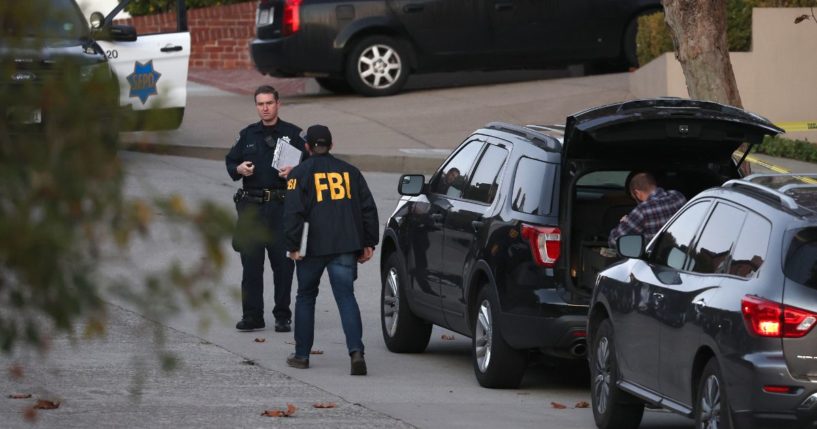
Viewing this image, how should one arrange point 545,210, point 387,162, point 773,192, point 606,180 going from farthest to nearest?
point 387,162 < point 606,180 < point 545,210 < point 773,192

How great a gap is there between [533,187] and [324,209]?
5.16 feet

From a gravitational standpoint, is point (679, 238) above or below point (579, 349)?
above

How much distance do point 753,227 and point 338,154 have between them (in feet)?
44.2

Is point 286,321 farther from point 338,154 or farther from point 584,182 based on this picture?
point 338,154

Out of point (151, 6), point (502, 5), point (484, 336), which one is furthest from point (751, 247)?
point (151, 6)

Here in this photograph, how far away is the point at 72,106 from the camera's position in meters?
3.31

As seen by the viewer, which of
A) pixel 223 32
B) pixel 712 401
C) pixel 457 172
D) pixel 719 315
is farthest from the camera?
pixel 223 32

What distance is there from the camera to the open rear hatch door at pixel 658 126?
31.2 ft

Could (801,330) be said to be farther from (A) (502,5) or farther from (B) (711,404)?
(A) (502,5)

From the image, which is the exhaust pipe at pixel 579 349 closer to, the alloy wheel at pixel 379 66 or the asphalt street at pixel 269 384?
→ the asphalt street at pixel 269 384

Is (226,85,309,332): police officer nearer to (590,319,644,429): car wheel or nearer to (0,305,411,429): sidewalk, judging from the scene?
(0,305,411,429): sidewalk

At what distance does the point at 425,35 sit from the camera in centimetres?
2503

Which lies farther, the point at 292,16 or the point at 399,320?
the point at 292,16

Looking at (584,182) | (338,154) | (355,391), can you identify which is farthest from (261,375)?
(338,154)
